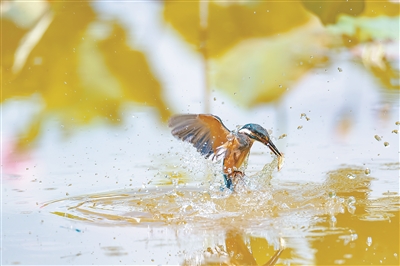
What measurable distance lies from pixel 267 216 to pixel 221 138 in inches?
10.5

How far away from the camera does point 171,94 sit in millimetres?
2730

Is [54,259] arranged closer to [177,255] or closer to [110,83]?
[177,255]

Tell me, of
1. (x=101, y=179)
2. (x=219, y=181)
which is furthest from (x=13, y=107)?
(x=219, y=181)

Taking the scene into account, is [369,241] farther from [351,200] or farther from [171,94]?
[171,94]

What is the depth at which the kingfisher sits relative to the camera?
1722 mm

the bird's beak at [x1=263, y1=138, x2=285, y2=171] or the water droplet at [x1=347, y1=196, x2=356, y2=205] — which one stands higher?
the bird's beak at [x1=263, y1=138, x2=285, y2=171]

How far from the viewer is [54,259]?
1.37 m

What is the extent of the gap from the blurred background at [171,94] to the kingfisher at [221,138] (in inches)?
5.0

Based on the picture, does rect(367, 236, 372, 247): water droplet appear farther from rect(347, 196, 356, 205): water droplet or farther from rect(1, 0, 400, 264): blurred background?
rect(347, 196, 356, 205): water droplet

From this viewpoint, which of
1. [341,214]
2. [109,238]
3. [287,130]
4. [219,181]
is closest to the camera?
[109,238]

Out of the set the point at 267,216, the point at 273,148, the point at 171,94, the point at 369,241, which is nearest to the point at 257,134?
the point at 273,148

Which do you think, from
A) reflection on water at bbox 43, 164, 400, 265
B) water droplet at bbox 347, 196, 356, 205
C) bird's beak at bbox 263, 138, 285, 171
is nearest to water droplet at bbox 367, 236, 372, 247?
reflection on water at bbox 43, 164, 400, 265

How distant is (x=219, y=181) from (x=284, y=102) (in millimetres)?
831

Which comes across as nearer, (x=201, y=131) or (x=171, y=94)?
(x=201, y=131)
